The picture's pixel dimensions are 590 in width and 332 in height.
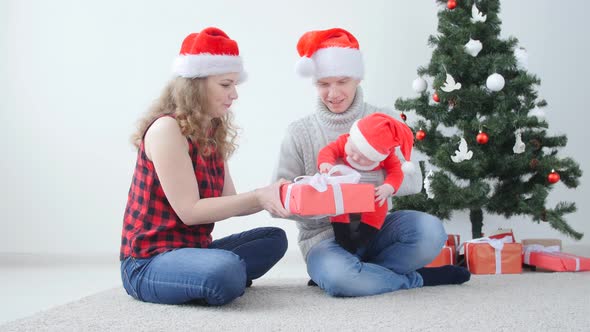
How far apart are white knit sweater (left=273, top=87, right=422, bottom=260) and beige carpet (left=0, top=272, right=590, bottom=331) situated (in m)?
0.21

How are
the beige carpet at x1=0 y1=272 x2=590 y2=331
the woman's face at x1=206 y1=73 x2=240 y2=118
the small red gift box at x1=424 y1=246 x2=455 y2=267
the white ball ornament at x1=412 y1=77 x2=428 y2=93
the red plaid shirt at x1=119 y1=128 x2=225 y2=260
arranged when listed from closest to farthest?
the beige carpet at x1=0 y1=272 x2=590 y2=331 < the red plaid shirt at x1=119 y1=128 x2=225 y2=260 < the woman's face at x1=206 y1=73 x2=240 y2=118 < the small red gift box at x1=424 y1=246 x2=455 y2=267 < the white ball ornament at x1=412 y1=77 x2=428 y2=93

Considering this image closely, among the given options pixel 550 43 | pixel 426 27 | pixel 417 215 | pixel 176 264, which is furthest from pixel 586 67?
pixel 176 264

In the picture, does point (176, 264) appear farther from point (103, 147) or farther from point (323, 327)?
point (103, 147)

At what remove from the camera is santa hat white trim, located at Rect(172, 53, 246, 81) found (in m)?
1.88

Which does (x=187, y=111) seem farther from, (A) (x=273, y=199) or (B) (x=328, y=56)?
(B) (x=328, y=56)

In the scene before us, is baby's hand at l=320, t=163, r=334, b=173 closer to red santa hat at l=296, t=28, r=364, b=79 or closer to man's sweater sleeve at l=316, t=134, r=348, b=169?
man's sweater sleeve at l=316, t=134, r=348, b=169

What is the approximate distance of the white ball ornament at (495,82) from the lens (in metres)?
2.82

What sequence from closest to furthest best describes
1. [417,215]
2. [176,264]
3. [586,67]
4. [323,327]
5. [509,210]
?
1. [323,327]
2. [176,264]
3. [417,215]
4. [509,210]
5. [586,67]

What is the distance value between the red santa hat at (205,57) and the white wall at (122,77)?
1617mm

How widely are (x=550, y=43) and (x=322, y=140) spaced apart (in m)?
2.09

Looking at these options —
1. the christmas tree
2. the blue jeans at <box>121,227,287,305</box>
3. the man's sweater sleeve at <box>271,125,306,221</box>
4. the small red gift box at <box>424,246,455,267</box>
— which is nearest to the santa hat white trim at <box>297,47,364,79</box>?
the man's sweater sleeve at <box>271,125,306,221</box>

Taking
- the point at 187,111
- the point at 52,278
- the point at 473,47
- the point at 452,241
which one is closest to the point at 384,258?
the point at 187,111

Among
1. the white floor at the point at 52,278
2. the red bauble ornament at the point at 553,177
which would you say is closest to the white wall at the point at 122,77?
the white floor at the point at 52,278

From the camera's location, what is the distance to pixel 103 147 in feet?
11.7
